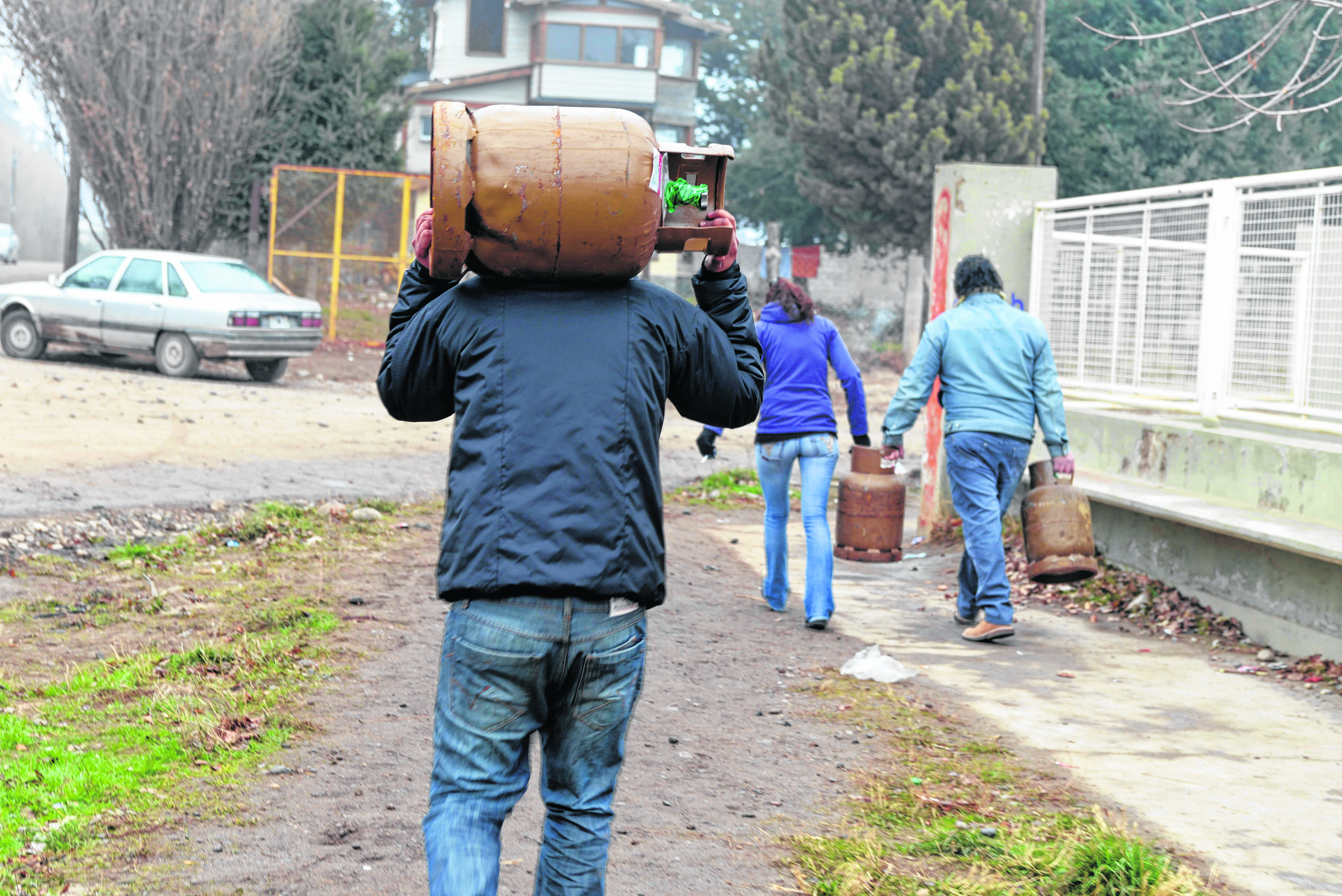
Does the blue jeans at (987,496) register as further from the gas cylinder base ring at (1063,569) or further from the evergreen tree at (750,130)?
the evergreen tree at (750,130)

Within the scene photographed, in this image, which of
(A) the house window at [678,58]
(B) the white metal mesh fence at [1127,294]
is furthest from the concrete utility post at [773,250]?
(B) the white metal mesh fence at [1127,294]

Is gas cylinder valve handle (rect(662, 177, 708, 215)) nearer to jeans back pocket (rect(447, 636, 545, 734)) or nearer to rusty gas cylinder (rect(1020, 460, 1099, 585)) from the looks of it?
jeans back pocket (rect(447, 636, 545, 734))

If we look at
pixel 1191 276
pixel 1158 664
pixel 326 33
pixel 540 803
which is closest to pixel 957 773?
pixel 540 803

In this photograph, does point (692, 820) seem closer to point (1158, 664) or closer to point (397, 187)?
point (1158, 664)

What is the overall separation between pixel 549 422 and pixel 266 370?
1601 cm

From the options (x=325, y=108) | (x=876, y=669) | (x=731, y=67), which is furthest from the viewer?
(x=731, y=67)

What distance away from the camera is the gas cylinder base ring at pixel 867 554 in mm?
7766

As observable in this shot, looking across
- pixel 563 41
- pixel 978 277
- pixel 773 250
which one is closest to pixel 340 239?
pixel 773 250

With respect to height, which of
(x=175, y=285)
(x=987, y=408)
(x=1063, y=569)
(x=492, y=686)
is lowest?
(x=1063, y=569)

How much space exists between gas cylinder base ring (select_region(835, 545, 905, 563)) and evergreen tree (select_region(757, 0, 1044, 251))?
19.2 m

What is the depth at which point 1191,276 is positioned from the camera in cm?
805

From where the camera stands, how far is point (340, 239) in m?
22.0

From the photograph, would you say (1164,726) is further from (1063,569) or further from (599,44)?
(599,44)

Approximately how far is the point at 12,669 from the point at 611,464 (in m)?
4.00
